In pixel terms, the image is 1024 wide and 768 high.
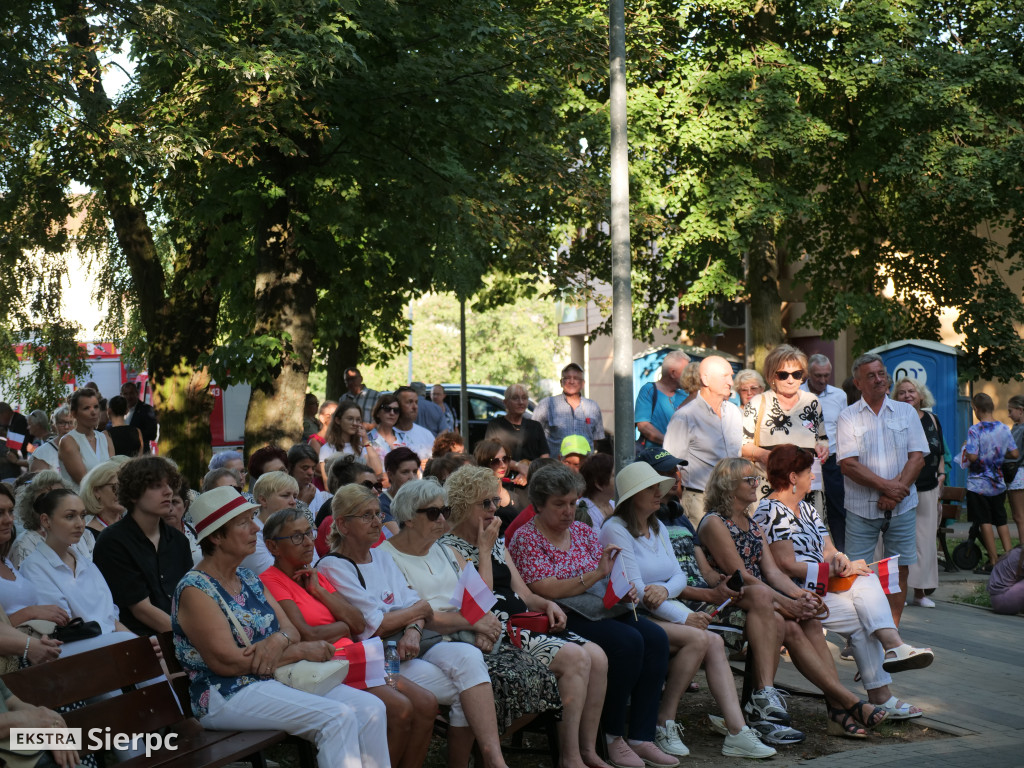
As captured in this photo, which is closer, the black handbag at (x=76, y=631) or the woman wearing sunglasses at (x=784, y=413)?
the black handbag at (x=76, y=631)

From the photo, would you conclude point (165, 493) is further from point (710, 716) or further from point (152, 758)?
point (710, 716)

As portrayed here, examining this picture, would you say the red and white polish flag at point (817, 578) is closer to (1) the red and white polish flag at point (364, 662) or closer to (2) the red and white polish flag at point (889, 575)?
(2) the red and white polish flag at point (889, 575)

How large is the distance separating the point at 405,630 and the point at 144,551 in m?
Result: 1.40

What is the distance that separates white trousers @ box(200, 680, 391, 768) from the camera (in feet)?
16.4

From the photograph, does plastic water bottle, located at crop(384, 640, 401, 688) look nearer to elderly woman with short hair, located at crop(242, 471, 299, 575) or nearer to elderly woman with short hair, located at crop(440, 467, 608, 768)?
elderly woman with short hair, located at crop(440, 467, 608, 768)

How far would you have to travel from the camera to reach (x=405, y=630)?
19.2ft

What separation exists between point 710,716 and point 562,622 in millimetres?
1303

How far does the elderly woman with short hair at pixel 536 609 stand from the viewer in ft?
20.1

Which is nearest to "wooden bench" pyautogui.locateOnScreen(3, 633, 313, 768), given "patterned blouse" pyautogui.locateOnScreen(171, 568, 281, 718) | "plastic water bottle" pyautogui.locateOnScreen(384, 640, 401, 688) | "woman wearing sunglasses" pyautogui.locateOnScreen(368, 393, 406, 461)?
"patterned blouse" pyautogui.locateOnScreen(171, 568, 281, 718)

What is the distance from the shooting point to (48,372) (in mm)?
22766

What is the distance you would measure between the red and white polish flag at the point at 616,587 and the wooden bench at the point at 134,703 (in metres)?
2.06

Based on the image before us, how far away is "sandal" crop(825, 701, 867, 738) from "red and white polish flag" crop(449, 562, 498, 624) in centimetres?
230

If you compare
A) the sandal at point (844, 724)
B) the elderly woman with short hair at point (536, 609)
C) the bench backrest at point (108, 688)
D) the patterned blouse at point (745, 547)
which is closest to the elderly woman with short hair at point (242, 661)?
the bench backrest at point (108, 688)

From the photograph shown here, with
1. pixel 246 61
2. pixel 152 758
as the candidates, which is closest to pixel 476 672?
pixel 152 758
